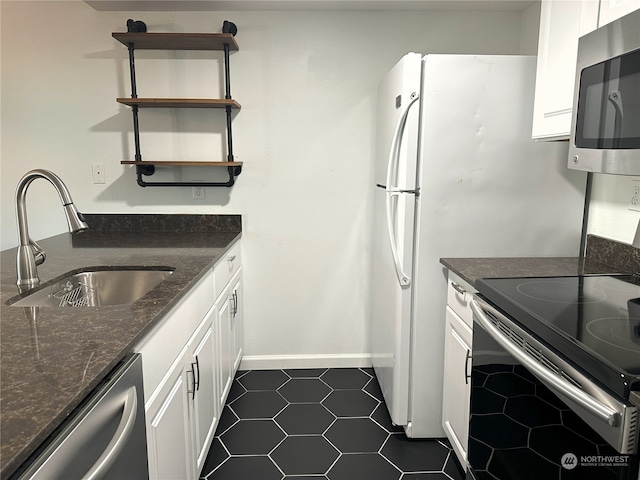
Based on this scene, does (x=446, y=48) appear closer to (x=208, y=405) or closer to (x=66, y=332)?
(x=208, y=405)

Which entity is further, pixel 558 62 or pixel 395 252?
pixel 395 252

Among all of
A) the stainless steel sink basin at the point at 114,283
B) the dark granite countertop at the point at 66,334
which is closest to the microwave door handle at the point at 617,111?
the dark granite countertop at the point at 66,334

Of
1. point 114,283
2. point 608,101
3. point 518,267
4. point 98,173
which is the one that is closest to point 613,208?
point 518,267

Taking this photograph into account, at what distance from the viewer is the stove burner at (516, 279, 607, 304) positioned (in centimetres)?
142

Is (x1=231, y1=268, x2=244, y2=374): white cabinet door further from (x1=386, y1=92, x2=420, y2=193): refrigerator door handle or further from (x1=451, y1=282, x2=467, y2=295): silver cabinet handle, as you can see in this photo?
(x1=451, y1=282, x2=467, y2=295): silver cabinet handle

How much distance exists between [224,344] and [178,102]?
129cm

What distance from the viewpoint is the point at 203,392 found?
1877mm

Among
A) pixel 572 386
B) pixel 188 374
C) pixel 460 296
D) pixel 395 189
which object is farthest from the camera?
pixel 395 189

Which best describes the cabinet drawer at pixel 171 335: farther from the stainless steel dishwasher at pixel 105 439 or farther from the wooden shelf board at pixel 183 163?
the wooden shelf board at pixel 183 163

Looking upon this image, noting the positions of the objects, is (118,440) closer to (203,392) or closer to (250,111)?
(203,392)

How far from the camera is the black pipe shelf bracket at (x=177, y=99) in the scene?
8.12ft

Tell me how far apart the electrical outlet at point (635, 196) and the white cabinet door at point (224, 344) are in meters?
1.76

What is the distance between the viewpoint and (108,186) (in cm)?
281

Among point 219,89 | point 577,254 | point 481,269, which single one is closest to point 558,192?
point 577,254
